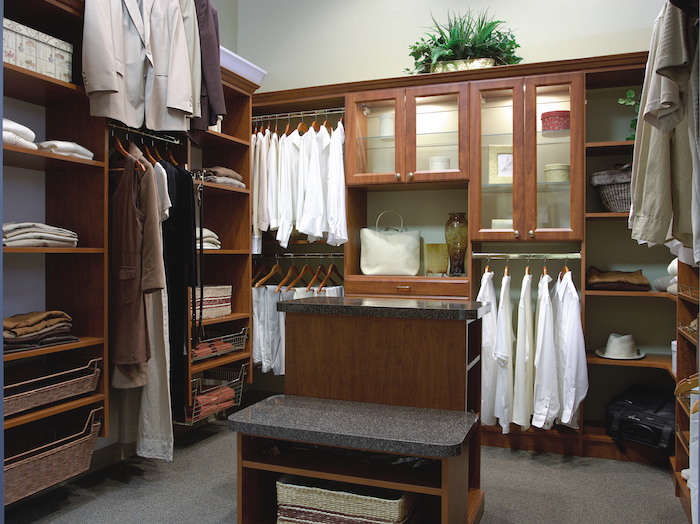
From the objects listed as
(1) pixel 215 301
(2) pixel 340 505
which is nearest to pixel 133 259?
(1) pixel 215 301

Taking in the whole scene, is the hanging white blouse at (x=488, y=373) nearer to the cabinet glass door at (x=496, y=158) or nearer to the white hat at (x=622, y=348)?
the cabinet glass door at (x=496, y=158)

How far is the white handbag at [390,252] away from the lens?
3895mm

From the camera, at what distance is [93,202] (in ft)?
9.28

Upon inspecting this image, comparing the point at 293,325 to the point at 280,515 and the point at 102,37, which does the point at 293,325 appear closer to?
the point at 280,515

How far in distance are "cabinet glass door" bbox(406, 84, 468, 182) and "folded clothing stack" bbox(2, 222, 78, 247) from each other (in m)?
2.10

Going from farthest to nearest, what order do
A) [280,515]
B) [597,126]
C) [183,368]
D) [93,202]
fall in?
[597,126] < [183,368] < [93,202] < [280,515]

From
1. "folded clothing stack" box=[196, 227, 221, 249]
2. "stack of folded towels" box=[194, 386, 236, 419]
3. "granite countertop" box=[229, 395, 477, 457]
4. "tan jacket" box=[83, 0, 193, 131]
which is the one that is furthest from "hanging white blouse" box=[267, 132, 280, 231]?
"granite countertop" box=[229, 395, 477, 457]

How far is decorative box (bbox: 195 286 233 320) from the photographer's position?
11.7 ft

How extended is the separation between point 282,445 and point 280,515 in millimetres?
268

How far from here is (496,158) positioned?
3623mm

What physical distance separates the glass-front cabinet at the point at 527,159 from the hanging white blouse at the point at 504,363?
0.44 meters

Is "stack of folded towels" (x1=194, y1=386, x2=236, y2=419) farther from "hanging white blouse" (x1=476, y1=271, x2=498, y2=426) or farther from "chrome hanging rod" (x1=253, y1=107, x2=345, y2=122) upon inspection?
"chrome hanging rod" (x1=253, y1=107, x2=345, y2=122)

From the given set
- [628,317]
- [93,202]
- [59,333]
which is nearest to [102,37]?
[93,202]

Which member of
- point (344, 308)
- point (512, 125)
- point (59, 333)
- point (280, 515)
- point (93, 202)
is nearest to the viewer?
point (280, 515)
